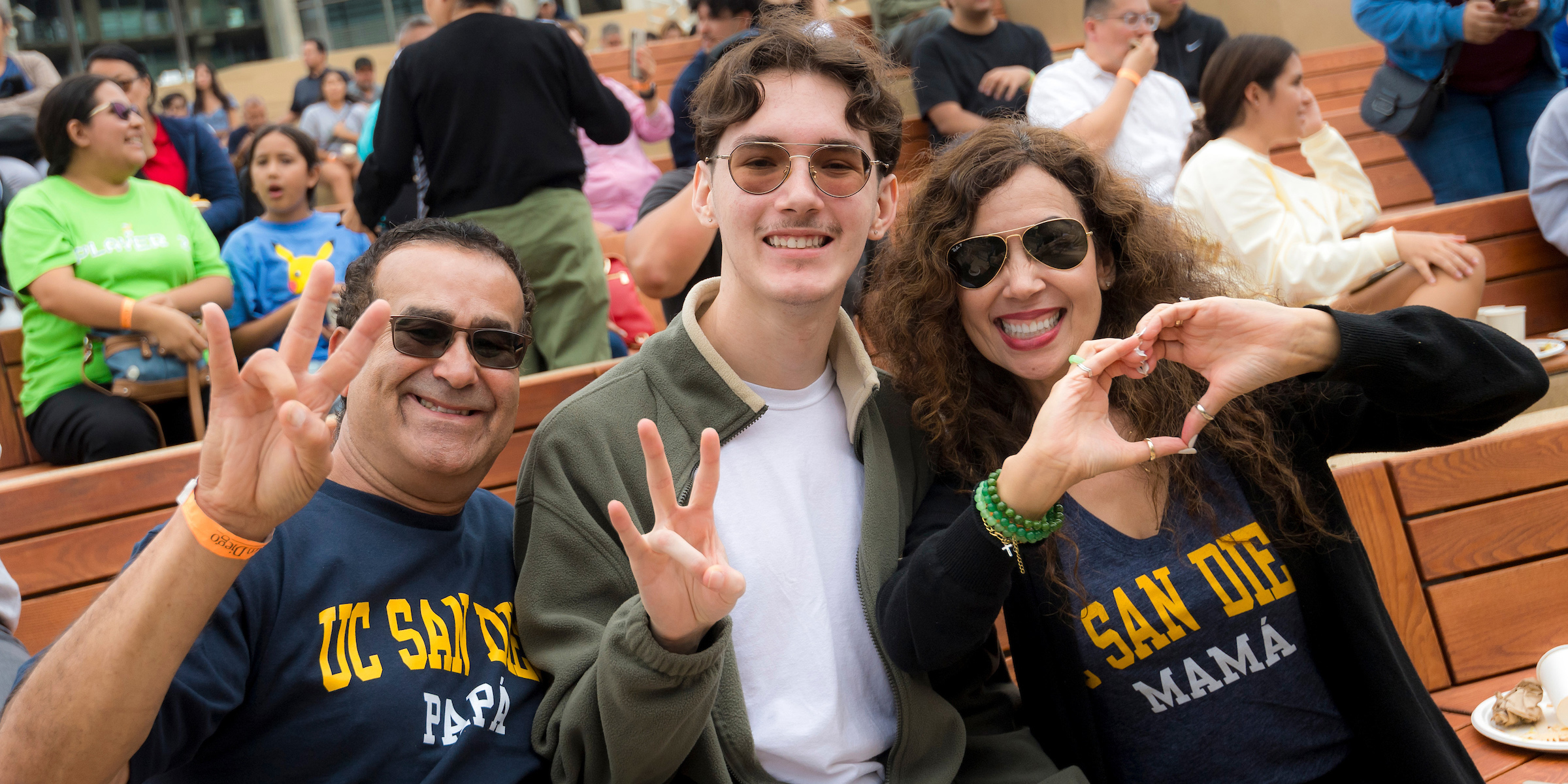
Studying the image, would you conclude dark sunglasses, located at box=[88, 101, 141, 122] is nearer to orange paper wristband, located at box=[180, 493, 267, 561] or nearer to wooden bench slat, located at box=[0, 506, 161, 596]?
wooden bench slat, located at box=[0, 506, 161, 596]

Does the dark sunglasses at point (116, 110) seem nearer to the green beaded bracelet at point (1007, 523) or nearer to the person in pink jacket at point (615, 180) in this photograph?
the person in pink jacket at point (615, 180)

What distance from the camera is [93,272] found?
3777mm

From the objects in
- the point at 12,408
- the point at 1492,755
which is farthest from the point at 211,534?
the point at 12,408

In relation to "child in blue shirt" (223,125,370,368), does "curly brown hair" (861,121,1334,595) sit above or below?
above

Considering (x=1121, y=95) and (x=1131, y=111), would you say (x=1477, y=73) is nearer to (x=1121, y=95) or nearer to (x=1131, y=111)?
(x=1131, y=111)

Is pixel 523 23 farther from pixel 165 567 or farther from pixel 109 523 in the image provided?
pixel 165 567

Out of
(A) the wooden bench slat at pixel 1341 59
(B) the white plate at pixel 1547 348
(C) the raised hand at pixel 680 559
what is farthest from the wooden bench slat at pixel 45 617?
(A) the wooden bench slat at pixel 1341 59

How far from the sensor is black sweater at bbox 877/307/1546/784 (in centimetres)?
182

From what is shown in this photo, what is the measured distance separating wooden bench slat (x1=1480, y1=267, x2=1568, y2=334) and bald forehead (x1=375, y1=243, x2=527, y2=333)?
4.31 meters

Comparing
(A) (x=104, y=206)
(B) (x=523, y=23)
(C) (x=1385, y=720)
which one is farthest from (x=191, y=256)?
(C) (x=1385, y=720)

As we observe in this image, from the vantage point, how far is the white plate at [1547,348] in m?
3.84

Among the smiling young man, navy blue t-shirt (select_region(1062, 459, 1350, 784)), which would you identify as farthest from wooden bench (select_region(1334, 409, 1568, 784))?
the smiling young man

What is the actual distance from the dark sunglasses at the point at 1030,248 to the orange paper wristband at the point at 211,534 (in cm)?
137

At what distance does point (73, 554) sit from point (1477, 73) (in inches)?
226
